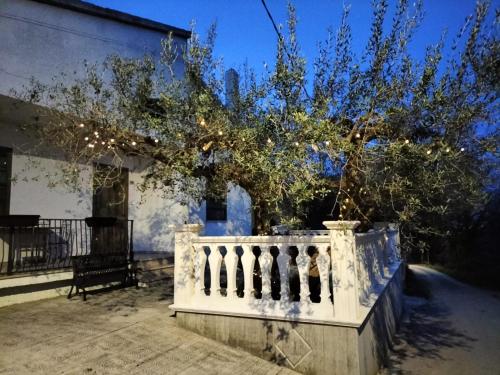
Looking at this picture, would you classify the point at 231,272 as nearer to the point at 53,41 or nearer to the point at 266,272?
the point at 266,272

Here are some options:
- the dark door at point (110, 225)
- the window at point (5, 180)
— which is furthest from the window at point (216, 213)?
the window at point (5, 180)

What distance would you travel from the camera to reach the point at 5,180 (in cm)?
817

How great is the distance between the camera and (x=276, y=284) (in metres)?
6.54

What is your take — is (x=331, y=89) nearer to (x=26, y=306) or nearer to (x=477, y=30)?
(x=477, y=30)

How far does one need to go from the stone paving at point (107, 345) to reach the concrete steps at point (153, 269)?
7.12 feet

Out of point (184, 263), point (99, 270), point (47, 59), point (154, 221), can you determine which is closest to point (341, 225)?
point (184, 263)

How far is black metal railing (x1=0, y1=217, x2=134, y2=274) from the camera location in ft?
23.6

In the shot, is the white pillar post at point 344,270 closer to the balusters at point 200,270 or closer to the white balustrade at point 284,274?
the white balustrade at point 284,274

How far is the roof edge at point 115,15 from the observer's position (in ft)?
26.4

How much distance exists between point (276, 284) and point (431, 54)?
167 inches

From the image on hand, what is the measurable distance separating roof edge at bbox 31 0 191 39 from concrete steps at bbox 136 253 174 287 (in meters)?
5.21

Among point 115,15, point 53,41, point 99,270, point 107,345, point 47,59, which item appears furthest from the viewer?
point 115,15

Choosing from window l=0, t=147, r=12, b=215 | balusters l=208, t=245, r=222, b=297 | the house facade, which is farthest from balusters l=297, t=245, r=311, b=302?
window l=0, t=147, r=12, b=215

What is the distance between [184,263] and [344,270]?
88.2 inches
